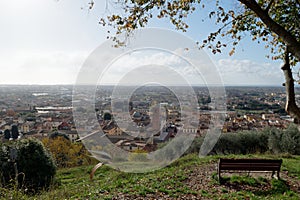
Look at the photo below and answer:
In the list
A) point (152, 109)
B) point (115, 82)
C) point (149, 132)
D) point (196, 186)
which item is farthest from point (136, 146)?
point (196, 186)

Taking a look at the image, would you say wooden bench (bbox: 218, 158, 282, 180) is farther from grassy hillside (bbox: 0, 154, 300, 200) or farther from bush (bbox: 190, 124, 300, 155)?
bush (bbox: 190, 124, 300, 155)

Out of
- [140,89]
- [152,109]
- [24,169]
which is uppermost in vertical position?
[140,89]

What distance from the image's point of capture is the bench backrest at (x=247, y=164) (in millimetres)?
6199

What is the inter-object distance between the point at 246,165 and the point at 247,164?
38mm

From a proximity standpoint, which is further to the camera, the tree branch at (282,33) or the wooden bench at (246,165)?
the wooden bench at (246,165)

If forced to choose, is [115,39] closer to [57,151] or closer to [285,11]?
[285,11]

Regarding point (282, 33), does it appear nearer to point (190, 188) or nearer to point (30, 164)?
point (190, 188)

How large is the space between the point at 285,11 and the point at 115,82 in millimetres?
4848

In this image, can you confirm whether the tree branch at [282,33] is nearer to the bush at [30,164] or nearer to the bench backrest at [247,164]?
the bench backrest at [247,164]

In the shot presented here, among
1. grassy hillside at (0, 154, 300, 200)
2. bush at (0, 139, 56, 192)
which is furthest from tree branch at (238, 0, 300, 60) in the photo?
bush at (0, 139, 56, 192)

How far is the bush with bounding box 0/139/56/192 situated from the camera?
334 inches

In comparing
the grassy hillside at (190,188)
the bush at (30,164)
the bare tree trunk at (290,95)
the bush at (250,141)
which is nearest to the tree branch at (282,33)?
the bare tree trunk at (290,95)

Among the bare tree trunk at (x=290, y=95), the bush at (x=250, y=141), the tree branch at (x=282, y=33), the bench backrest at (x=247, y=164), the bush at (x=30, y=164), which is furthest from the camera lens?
the bush at (x=250, y=141)

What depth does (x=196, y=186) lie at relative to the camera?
5.95m
